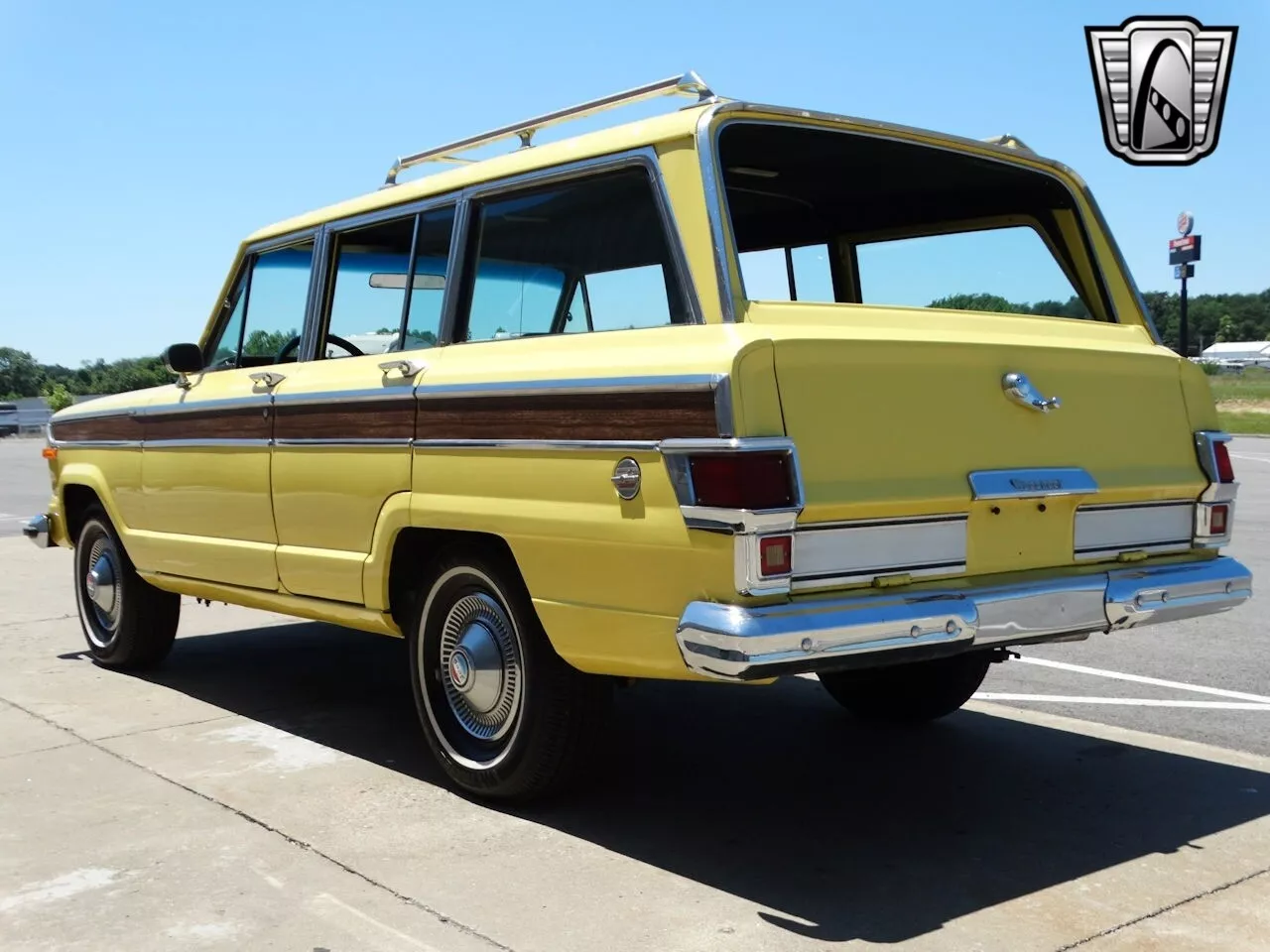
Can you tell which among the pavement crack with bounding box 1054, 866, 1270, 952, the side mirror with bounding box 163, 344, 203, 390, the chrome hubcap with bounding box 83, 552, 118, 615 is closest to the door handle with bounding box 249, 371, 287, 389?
the side mirror with bounding box 163, 344, 203, 390

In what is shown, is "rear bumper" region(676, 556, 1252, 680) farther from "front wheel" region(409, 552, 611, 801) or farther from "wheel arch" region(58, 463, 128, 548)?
"wheel arch" region(58, 463, 128, 548)

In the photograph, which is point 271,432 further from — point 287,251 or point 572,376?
point 572,376

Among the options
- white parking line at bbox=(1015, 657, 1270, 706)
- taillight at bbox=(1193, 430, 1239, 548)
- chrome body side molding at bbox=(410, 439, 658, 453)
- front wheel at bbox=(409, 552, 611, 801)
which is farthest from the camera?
white parking line at bbox=(1015, 657, 1270, 706)

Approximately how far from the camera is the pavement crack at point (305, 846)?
11.5ft

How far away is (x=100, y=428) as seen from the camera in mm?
6863

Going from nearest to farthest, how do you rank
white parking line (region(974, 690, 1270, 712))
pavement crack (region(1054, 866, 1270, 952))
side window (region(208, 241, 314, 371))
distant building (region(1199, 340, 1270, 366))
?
pavement crack (region(1054, 866, 1270, 952))
side window (region(208, 241, 314, 371))
white parking line (region(974, 690, 1270, 712))
distant building (region(1199, 340, 1270, 366))

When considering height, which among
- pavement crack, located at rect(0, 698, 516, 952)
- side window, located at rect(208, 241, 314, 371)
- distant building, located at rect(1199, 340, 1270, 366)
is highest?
distant building, located at rect(1199, 340, 1270, 366)

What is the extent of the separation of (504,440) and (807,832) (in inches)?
60.6

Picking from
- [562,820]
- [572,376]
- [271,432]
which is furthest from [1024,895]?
[271,432]

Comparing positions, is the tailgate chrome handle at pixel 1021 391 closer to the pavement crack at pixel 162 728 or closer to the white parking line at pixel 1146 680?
the white parking line at pixel 1146 680

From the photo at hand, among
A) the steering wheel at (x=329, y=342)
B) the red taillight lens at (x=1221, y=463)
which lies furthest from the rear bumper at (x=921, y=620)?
the steering wheel at (x=329, y=342)

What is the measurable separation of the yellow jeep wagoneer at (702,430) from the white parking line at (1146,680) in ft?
4.77

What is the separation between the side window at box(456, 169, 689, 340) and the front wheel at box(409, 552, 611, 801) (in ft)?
2.74

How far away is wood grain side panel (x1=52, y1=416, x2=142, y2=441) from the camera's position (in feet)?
21.6
